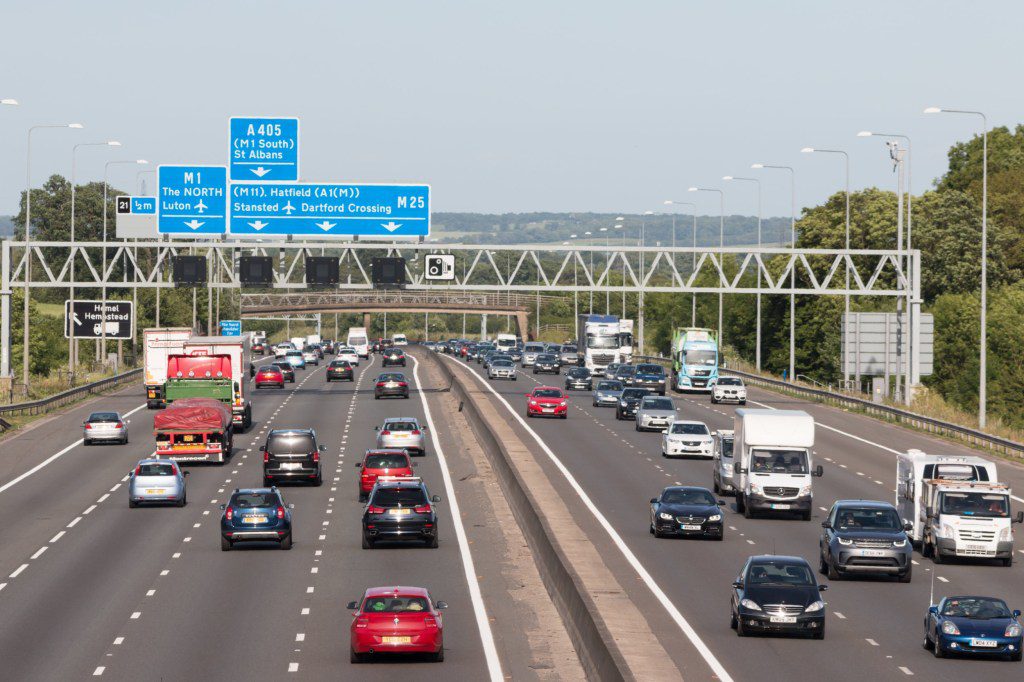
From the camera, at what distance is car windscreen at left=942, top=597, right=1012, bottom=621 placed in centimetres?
2556

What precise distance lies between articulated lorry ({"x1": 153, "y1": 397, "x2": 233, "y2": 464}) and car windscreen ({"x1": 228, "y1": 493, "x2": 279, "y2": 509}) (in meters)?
18.9

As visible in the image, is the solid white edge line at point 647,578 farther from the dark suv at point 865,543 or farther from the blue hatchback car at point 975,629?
the dark suv at point 865,543

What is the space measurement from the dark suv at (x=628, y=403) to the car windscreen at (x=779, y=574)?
4805 cm

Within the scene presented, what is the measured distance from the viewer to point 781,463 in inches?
1743

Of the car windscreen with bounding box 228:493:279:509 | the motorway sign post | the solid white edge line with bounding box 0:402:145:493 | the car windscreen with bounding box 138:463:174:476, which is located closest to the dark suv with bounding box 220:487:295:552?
the car windscreen with bounding box 228:493:279:509

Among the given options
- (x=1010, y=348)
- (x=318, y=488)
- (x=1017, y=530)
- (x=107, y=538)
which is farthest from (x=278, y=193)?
(x=1010, y=348)

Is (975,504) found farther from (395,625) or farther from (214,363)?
(214,363)

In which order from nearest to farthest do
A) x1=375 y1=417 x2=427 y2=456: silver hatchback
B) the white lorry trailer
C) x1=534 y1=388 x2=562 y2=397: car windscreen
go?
1. the white lorry trailer
2. x1=375 y1=417 x2=427 y2=456: silver hatchback
3. x1=534 y1=388 x2=562 y2=397: car windscreen

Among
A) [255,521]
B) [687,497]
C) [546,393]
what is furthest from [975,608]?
[546,393]

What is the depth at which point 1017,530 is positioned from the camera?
43438mm

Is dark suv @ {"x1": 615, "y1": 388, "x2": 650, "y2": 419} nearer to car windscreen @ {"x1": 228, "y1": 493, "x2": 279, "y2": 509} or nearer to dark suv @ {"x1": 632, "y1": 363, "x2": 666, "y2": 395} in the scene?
dark suv @ {"x1": 632, "y1": 363, "x2": 666, "y2": 395}

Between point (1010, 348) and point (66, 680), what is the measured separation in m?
108

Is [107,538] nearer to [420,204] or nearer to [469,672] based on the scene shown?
[469,672]

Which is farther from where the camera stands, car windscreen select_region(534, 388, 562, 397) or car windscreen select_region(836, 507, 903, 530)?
car windscreen select_region(534, 388, 562, 397)
